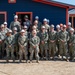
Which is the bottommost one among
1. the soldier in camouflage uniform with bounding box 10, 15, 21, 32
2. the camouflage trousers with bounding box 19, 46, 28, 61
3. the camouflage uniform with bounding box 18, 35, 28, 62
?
the camouflage trousers with bounding box 19, 46, 28, 61

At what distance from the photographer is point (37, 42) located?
47.6ft

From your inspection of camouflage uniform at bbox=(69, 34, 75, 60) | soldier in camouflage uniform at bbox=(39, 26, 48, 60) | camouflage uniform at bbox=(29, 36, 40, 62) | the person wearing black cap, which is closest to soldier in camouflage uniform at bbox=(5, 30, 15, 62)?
camouflage uniform at bbox=(29, 36, 40, 62)

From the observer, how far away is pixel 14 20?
16.0 metres

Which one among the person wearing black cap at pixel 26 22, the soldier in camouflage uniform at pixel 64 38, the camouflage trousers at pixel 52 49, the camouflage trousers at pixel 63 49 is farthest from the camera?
the person wearing black cap at pixel 26 22

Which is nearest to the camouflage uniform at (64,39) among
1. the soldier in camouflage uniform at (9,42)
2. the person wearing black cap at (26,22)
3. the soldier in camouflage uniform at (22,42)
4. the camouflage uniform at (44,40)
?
the camouflage uniform at (44,40)

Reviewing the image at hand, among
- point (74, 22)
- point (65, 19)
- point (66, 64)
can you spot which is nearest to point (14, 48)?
point (66, 64)

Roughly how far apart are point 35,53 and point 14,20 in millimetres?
2545

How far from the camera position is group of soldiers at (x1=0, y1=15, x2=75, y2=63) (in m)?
14.6

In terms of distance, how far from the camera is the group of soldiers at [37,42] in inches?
573

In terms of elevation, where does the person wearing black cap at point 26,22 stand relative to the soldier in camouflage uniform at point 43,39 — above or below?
above

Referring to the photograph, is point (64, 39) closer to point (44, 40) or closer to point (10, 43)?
point (44, 40)

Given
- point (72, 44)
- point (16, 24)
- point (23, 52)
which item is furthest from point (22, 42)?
point (72, 44)

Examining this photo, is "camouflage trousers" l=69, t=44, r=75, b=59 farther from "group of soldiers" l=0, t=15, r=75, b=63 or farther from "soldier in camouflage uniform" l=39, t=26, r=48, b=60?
"soldier in camouflage uniform" l=39, t=26, r=48, b=60

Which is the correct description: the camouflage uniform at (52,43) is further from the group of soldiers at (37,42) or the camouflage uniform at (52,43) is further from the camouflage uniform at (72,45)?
the camouflage uniform at (72,45)
